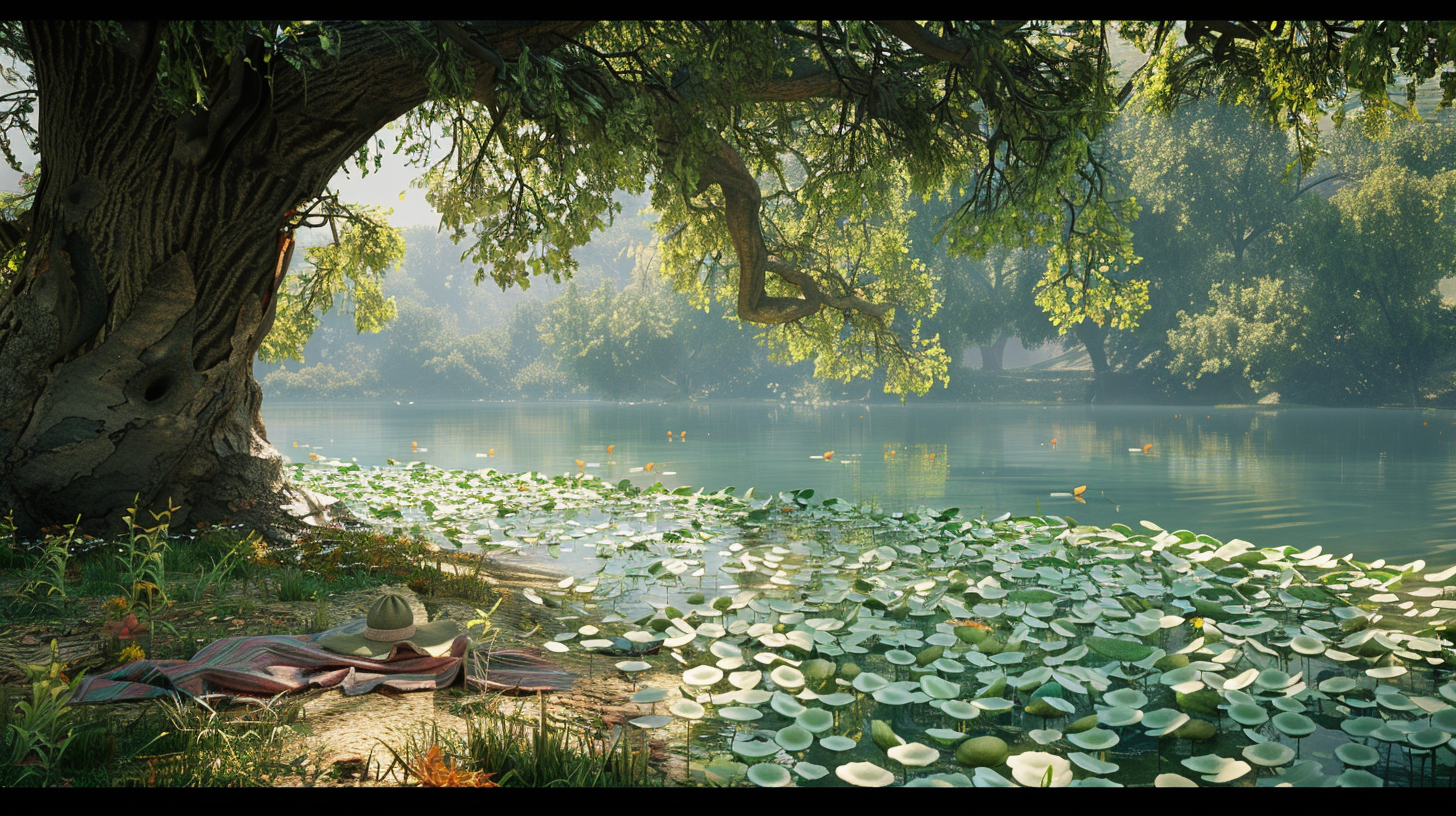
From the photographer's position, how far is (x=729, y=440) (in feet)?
80.8

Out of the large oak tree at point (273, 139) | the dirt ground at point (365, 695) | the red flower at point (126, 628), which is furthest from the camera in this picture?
the large oak tree at point (273, 139)

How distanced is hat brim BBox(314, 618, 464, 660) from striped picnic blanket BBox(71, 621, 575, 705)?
37 mm

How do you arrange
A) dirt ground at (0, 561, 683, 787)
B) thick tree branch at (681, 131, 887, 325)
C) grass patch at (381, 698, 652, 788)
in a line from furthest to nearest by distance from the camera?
thick tree branch at (681, 131, 887, 325), dirt ground at (0, 561, 683, 787), grass patch at (381, 698, 652, 788)

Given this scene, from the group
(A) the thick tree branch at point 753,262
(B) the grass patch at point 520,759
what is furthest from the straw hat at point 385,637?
(A) the thick tree branch at point 753,262

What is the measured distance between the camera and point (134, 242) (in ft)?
21.1

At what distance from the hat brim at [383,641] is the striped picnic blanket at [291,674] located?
0.12 feet

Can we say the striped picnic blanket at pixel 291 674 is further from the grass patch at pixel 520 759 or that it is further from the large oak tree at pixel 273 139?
the large oak tree at pixel 273 139

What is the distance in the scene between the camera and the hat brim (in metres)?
3.95

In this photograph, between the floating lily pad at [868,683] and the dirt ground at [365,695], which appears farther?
the floating lily pad at [868,683]

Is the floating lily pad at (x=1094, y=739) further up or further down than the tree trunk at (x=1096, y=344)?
further down

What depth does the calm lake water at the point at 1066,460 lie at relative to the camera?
11758mm

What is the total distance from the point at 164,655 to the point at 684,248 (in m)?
10.8

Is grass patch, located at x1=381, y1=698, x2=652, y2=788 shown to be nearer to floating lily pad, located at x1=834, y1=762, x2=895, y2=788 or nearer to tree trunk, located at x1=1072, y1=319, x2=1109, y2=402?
floating lily pad, located at x1=834, y1=762, x2=895, y2=788

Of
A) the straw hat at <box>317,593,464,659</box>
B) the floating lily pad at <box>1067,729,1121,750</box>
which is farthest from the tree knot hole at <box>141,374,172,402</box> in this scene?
the floating lily pad at <box>1067,729,1121,750</box>
